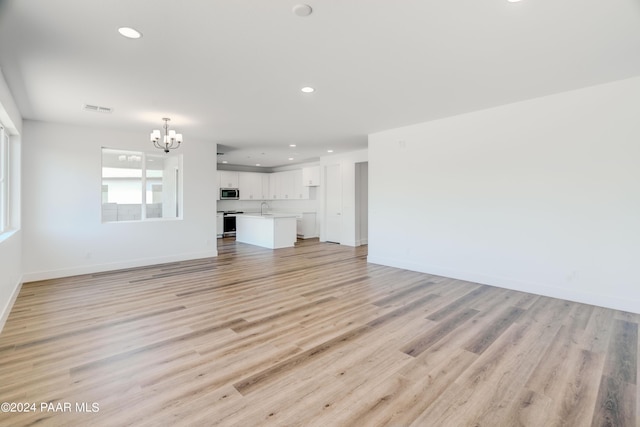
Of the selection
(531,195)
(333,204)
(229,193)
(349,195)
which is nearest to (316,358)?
(531,195)

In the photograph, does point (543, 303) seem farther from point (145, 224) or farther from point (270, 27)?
point (145, 224)

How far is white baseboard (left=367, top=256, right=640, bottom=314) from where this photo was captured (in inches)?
135

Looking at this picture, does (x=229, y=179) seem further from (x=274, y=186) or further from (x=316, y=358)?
(x=316, y=358)

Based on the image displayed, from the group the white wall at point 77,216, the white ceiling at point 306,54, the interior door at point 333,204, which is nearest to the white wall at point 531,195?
the white ceiling at point 306,54

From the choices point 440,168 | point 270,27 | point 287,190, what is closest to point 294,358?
point 270,27

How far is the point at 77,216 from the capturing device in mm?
5172

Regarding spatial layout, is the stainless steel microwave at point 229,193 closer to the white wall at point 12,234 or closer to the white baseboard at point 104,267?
the white baseboard at point 104,267

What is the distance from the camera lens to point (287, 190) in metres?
10.8

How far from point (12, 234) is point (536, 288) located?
6.81 metres

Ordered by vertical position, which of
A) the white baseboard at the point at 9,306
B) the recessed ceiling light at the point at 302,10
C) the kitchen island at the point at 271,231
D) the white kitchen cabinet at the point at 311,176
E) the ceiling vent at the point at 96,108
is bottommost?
the white baseboard at the point at 9,306

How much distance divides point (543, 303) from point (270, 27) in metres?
4.21

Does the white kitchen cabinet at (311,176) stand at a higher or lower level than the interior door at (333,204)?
higher

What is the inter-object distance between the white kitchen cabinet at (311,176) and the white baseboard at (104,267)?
13.0 ft

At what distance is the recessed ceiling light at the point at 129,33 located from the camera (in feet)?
7.61
